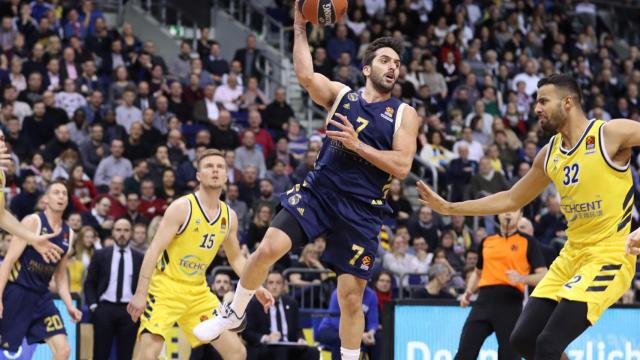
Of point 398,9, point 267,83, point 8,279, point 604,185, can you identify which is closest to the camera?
point 604,185

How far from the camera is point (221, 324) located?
28.0ft

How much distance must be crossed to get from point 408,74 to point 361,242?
13385 mm

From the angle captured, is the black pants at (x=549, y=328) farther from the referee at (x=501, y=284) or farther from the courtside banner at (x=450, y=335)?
the courtside banner at (x=450, y=335)

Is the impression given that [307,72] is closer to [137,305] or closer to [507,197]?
[507,197]

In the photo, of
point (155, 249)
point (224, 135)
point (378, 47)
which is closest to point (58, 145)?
point (224, 135)

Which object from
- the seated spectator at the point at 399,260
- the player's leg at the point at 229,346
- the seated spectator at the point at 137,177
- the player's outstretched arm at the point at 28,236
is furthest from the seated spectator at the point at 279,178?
the player's outstretched arm at the point at 28,236

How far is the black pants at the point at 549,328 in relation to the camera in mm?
7117

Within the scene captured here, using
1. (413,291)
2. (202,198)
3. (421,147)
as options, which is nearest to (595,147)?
(202,198)

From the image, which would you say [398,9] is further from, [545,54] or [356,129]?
[356,129]

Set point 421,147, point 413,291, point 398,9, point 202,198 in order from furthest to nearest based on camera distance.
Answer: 1. point 398,9
2. point 421,147
3. point 413,291
4. point 202,198

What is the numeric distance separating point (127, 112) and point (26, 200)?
2910 mm

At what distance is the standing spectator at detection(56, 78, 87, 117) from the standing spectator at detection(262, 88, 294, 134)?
3.27 m

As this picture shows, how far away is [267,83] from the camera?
20.8 metres

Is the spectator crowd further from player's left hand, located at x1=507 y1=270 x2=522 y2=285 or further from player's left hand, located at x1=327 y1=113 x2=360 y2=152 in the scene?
player's left hand, located at x1=327 y1=113 x2=360 y2=152
